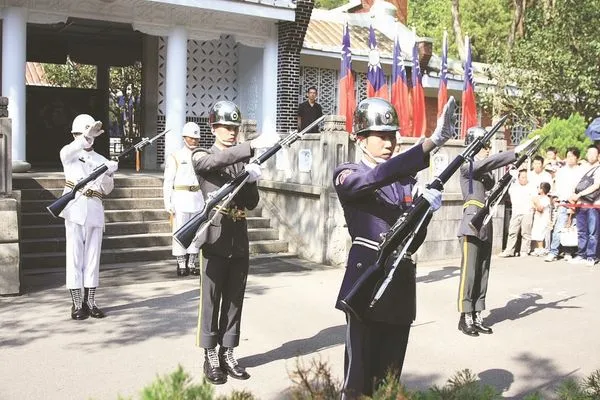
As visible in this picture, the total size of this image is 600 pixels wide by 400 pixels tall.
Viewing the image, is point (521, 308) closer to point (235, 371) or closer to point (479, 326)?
point (479, 326)

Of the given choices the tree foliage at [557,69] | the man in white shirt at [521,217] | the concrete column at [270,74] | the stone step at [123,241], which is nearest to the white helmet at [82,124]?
the stone step at [123,241]

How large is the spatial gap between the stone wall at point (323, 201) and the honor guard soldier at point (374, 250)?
6.81 meters

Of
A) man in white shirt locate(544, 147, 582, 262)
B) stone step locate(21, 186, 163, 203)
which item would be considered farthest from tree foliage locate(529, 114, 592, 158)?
stone step locate(21, 186, 163, 203)

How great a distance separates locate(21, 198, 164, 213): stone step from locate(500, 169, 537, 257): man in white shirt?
6.34m

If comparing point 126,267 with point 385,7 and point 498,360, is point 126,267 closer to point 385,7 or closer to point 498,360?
point 498,360

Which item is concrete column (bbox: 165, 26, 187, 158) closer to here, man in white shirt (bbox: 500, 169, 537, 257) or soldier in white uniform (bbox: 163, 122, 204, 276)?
soldier in white uniform (bbox: 163, 122, 204, 276)

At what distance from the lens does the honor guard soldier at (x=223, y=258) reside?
5562mm

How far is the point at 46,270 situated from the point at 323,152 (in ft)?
15.0

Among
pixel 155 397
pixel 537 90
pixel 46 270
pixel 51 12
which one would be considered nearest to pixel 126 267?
pixel 46 270

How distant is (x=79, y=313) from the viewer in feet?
24.3

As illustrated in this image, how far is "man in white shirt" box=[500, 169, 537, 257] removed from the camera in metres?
12.9

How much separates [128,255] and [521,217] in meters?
7.03

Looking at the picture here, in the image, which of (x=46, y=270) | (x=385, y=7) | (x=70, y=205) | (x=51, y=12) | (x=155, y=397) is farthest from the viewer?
(x=385, y=7)

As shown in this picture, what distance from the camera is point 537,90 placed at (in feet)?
65.3
